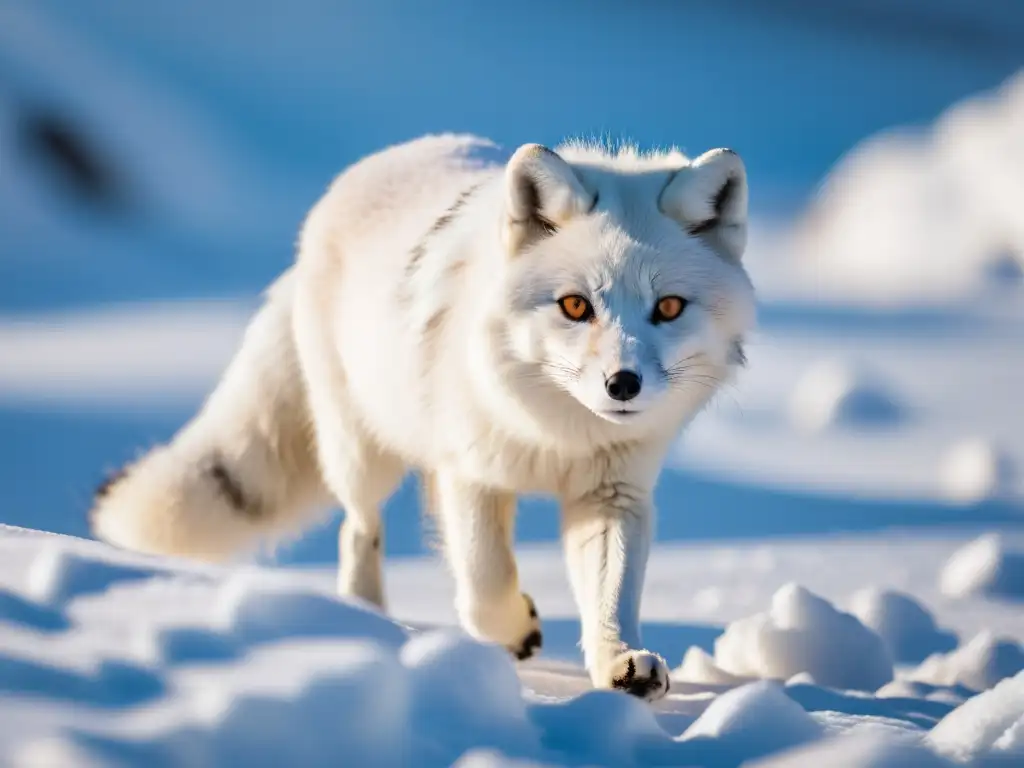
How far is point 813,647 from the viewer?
2.56m

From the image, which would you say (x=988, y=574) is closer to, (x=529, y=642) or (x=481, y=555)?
(x=529, y=642)

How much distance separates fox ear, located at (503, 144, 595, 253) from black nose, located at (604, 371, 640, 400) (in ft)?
1.15

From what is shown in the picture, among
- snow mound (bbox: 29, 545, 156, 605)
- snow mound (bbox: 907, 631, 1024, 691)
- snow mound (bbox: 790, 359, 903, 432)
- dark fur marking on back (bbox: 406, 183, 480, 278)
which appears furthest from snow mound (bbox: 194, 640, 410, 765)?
snow mound (bbox: 790, 359, 903, 432)

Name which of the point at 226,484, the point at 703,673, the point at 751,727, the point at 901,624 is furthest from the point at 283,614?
the point at 901,624

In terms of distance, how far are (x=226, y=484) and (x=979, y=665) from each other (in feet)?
5.58

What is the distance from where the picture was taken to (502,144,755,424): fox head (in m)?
1.94

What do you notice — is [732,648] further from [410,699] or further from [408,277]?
[410,699]

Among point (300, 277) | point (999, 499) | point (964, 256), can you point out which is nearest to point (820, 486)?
point (999, 499)

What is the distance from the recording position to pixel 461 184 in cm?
259

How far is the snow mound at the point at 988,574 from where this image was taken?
3402 millimetres

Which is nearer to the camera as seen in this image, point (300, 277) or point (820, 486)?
point (300, 277)

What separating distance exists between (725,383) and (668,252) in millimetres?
282

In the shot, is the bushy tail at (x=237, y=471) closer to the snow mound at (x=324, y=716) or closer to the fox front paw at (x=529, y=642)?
the fox front paw at (x=529, y=642)

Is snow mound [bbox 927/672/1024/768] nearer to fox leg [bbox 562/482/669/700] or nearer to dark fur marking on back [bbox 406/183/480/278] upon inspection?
fox leg [bbox 562/482/669/700]
